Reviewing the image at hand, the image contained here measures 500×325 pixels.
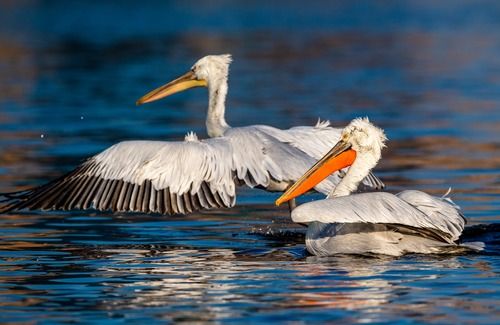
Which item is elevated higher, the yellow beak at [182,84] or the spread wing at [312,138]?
the yellow beak at [182,84]

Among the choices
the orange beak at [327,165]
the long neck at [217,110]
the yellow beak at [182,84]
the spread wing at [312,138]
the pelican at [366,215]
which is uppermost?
the yellow beak at [182,84]

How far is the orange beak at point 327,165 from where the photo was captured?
8.56 meters

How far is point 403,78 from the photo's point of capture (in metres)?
24.1

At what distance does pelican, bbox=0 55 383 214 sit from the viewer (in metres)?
9.00

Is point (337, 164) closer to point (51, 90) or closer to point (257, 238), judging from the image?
point (257, 238)

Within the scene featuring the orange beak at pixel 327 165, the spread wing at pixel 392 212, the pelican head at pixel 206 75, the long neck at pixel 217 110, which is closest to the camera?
the spread wing at pixel 392 212

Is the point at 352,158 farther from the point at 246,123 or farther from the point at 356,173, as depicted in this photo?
the point at 246,123

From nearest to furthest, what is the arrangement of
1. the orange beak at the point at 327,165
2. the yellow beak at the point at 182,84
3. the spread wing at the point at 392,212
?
the spread wing at the point at 392,212
the orange beak at the point at 327,165
the yellow beak at the point at 182,84

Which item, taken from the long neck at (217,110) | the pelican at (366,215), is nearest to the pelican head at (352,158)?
the pelican at (366,215)

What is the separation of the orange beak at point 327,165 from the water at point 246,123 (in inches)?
18.8

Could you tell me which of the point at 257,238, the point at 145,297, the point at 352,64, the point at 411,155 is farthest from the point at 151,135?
the point at 352,64

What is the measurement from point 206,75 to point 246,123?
5.02m

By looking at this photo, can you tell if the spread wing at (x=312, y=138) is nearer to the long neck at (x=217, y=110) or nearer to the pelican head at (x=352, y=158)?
the pelican head at (x=352, y=158)

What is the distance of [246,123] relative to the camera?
16.4 m
